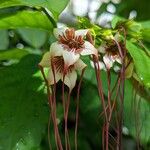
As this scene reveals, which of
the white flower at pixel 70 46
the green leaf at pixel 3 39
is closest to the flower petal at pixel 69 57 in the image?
the white flower at pixel 70 46

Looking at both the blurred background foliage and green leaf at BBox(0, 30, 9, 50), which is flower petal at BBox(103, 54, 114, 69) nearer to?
the blurred background foliage

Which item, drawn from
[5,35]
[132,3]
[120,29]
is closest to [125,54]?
[120,29]

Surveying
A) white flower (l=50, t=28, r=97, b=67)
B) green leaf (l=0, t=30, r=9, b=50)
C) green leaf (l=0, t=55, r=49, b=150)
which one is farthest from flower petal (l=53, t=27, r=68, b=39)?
green leaf (l=0, t=30, r=9, b=50)

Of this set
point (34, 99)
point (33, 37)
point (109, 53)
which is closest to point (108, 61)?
point (109, 53)

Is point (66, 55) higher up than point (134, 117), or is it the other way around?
point (66, 55)

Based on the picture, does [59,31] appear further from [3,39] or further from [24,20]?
[3,39]

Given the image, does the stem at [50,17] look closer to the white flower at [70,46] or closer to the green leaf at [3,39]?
the white flower at [70,46]

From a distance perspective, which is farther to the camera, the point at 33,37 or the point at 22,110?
the point at 33,37
